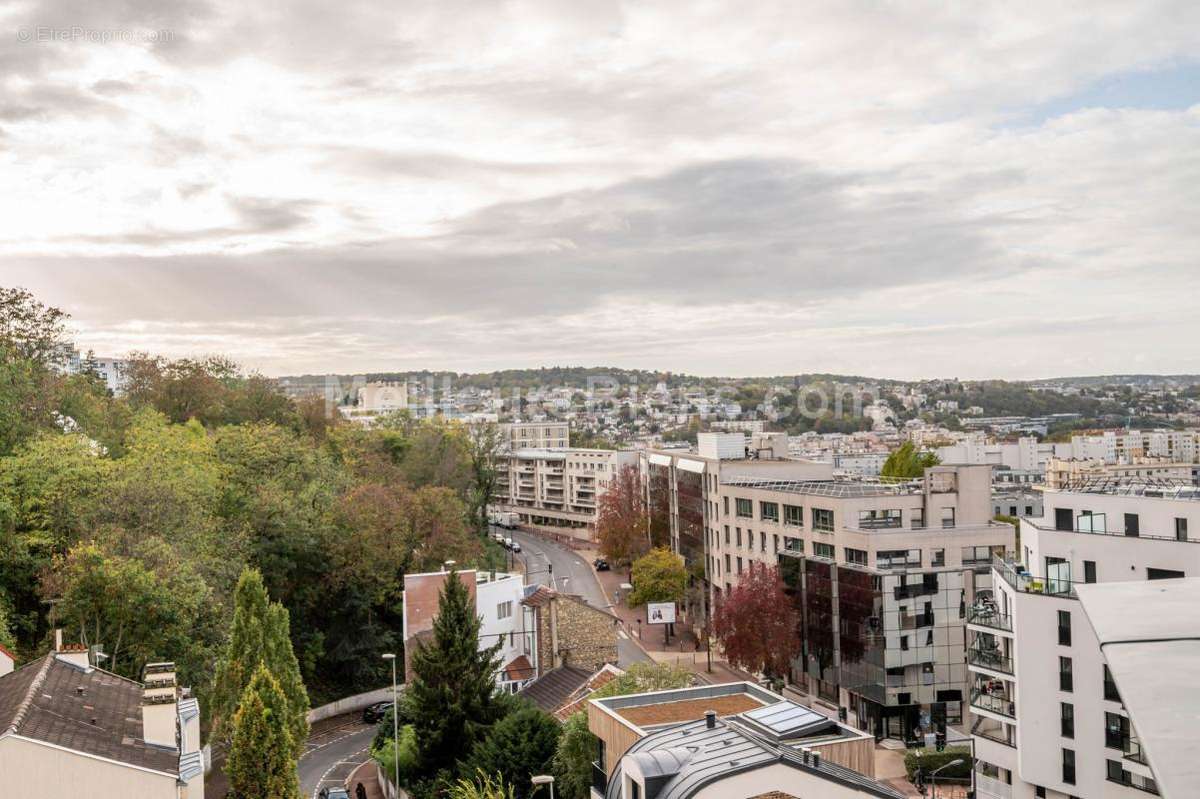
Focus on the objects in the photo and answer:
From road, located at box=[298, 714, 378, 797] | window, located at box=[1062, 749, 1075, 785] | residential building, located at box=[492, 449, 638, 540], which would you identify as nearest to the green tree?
road, located at box=[298, 714, 378, 797]

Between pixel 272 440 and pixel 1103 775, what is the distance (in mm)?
47931

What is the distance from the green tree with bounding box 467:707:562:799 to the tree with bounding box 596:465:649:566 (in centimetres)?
5013

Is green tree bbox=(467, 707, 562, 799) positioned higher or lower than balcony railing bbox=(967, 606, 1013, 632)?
lower

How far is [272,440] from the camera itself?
6431cm

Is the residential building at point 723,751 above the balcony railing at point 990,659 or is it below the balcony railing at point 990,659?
above

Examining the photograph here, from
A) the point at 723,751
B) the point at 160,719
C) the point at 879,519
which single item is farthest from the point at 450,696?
the point at 879,519

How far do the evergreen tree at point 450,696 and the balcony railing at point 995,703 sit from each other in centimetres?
1673

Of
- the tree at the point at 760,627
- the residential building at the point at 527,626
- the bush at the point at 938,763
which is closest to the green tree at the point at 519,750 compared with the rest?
the residential building at the point at 527,626

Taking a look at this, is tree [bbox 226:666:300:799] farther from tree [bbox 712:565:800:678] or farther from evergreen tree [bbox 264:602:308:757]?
tree [bbox 712:565:800:678]

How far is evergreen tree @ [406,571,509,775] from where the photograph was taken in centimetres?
3738

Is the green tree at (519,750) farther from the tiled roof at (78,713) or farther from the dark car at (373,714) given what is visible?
the dark car at (373,714)

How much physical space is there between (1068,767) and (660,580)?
127 ft

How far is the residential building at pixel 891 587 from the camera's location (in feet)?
159

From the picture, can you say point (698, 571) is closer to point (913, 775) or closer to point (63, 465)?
point (913, 775)
